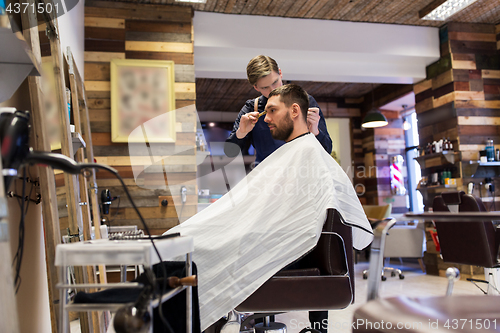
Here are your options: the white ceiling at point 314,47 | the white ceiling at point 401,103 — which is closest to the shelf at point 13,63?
the white ceiling at point 314,47

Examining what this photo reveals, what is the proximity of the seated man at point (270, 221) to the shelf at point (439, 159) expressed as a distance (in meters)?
3.56

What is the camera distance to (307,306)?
149 centimetres

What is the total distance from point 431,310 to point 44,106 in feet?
5.39

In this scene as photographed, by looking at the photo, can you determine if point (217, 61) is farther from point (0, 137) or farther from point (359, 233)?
point (0, 137)

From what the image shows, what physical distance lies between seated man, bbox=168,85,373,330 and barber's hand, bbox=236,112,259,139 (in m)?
0.28

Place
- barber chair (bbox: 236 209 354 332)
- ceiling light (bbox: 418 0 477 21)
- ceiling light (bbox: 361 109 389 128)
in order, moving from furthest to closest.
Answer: ceiling light (bbox: 361 109 389 128) → ceiling light (bbox: 418 0 477 21) → barber chair (bbox: 236 209 354 332)

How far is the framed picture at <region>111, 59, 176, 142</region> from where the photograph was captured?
3.83 meters

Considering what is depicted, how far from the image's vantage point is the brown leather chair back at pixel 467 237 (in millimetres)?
2748

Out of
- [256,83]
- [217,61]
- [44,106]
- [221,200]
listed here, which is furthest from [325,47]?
[44,106]

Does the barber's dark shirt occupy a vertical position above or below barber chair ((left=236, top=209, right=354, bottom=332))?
above

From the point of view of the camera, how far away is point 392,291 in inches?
157

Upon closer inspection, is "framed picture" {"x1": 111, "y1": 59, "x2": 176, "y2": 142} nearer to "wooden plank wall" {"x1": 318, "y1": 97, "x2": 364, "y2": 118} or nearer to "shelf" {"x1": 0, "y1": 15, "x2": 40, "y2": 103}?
"shelf" {"x1": 0, "y1": 15, "x2": 40, "y2": 103}

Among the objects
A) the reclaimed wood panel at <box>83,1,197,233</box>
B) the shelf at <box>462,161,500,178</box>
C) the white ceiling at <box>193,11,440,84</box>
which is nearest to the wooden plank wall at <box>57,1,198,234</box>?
the reclaimed wood panel at <box>83,1,197,233</box>

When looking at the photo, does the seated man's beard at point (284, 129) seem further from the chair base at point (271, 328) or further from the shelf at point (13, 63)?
the shelf at point (13, 63)
